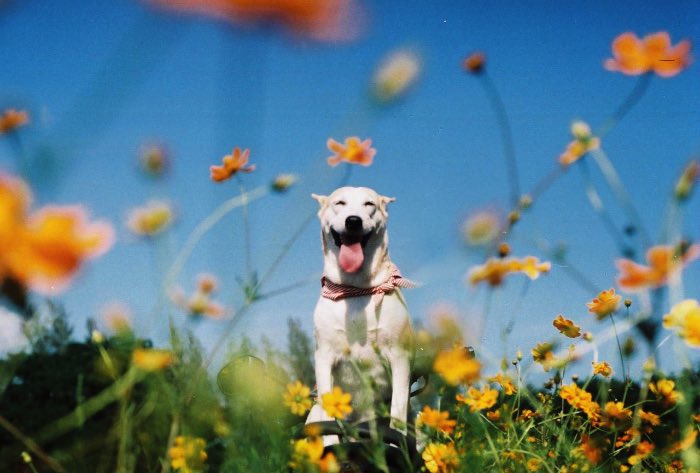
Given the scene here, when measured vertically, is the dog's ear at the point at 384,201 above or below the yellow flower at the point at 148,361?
above

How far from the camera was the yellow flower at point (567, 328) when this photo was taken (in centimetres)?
243

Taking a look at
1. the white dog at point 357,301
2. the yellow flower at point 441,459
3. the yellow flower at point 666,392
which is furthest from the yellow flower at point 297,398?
the white dog at point 357,301

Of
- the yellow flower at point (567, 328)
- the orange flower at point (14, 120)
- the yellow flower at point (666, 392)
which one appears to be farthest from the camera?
the yellow flower at point (567, 328)

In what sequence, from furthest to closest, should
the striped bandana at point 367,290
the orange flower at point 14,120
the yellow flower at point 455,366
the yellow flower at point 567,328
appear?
1. the striped bandana at point 367,290
2. the yellow flower at point 567,328
3. the yellow flower at point 455,366
4. the orange flower at point 14,120

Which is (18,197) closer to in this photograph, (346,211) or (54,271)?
(54,271)

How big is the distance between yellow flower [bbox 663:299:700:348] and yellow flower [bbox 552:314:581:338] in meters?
1.09

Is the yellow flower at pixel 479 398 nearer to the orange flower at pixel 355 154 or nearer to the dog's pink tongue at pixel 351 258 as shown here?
the orange flower at pixel 355 154

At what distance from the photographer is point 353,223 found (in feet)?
11.9

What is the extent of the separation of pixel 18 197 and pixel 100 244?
99mm

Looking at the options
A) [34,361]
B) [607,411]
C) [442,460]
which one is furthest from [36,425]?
[607,411]

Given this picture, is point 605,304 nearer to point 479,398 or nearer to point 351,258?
point 479,398

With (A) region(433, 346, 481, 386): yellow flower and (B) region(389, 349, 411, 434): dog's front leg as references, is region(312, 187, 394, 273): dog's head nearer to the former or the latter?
(B) region(389, 349, 411, 434): dog's front leg

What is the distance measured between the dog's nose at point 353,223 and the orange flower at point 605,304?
59.9 inches

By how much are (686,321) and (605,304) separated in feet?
2.16
